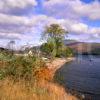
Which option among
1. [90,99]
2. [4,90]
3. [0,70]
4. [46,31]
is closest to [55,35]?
[46,31]

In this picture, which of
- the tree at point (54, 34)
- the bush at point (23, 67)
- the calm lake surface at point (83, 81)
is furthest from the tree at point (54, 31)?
the bush at point (23, 67)

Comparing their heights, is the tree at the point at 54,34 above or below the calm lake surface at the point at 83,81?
above

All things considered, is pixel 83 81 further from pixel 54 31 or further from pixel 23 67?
pixel 54 31

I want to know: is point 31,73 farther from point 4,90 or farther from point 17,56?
point 4,90

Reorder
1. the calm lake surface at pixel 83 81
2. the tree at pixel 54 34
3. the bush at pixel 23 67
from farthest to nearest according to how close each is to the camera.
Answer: the tree at pixel 54 34 → the calm lake surface at pixel 83 81 → the bush at pixel 23 67

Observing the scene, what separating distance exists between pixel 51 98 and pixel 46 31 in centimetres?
9093

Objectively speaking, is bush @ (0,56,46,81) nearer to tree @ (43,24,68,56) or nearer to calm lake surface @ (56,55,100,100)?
calm lake surface @ (56,55,100,100)

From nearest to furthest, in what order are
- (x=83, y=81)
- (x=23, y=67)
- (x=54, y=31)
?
(x=23, y=67)
(x=83, y=81)
(x=54, y=31)

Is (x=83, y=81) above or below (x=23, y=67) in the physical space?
below

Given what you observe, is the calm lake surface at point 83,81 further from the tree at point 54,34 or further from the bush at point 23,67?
the tree at point 54,34

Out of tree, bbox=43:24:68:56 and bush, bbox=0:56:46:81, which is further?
tree, bbox=43:24:68:56

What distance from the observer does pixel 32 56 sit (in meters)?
21.8

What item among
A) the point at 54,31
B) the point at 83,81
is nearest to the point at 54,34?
the point at 54,31

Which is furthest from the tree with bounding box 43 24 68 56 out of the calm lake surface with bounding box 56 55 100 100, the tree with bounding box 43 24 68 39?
the calm lake surface with bounding box 56 55 100 100
